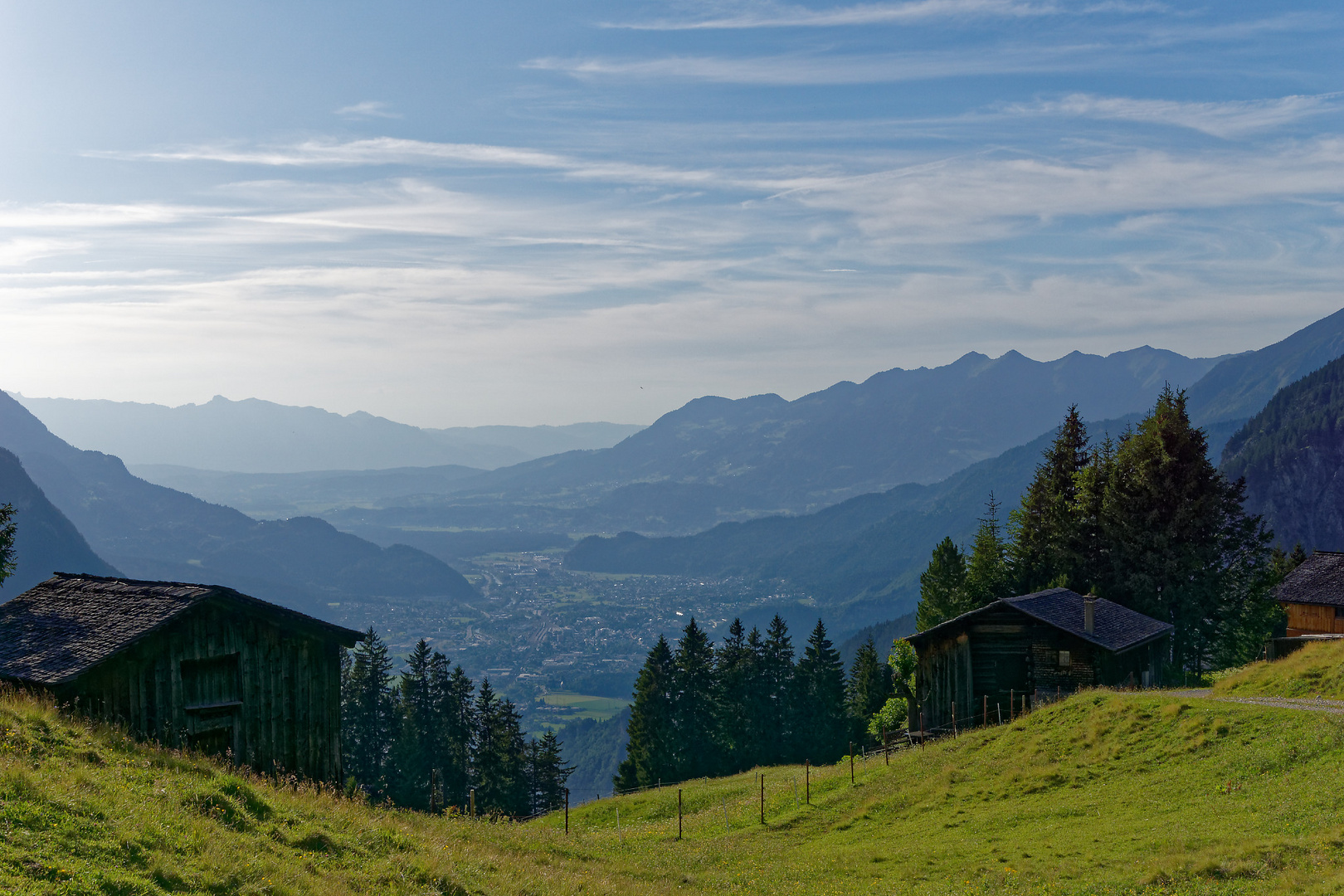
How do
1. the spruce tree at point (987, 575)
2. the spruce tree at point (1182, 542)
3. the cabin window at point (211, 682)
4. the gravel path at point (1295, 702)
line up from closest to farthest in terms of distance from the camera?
the cabin window at point (211, 682) → the gravel path at point (1295, 702) → the spruce tree at point (1182, 542) → the spruce tree at point (987, 575)

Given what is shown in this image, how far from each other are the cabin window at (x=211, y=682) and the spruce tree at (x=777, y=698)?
64.9 meters

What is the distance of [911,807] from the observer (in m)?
29.7

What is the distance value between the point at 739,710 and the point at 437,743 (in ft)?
93.4

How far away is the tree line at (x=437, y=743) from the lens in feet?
254

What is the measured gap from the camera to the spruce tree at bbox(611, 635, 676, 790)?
8438cm

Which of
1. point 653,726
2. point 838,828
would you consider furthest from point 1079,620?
point 653,726

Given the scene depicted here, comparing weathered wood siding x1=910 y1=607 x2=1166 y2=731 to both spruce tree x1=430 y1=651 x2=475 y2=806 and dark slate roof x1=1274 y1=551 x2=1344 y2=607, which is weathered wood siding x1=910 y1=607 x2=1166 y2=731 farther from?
spruce tree x1=430 y1=651 x2=475 y2=806

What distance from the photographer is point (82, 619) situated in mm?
25328

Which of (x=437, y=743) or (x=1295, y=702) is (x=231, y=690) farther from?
(x=437, y=743)

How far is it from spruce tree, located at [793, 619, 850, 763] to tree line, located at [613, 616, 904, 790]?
8 cm

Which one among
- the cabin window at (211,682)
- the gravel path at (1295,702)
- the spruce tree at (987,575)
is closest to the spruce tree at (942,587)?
the spruce tree at (987,575)

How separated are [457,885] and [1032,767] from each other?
70.3ft

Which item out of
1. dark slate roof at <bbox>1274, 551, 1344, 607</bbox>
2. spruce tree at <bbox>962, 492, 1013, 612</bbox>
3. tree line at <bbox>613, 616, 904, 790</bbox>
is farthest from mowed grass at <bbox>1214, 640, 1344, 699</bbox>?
tree line at <bbox>613, 616, 904, 790</bbox>

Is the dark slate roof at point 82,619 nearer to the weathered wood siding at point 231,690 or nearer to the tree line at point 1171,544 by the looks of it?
the weathered wood siding at point 231,690
